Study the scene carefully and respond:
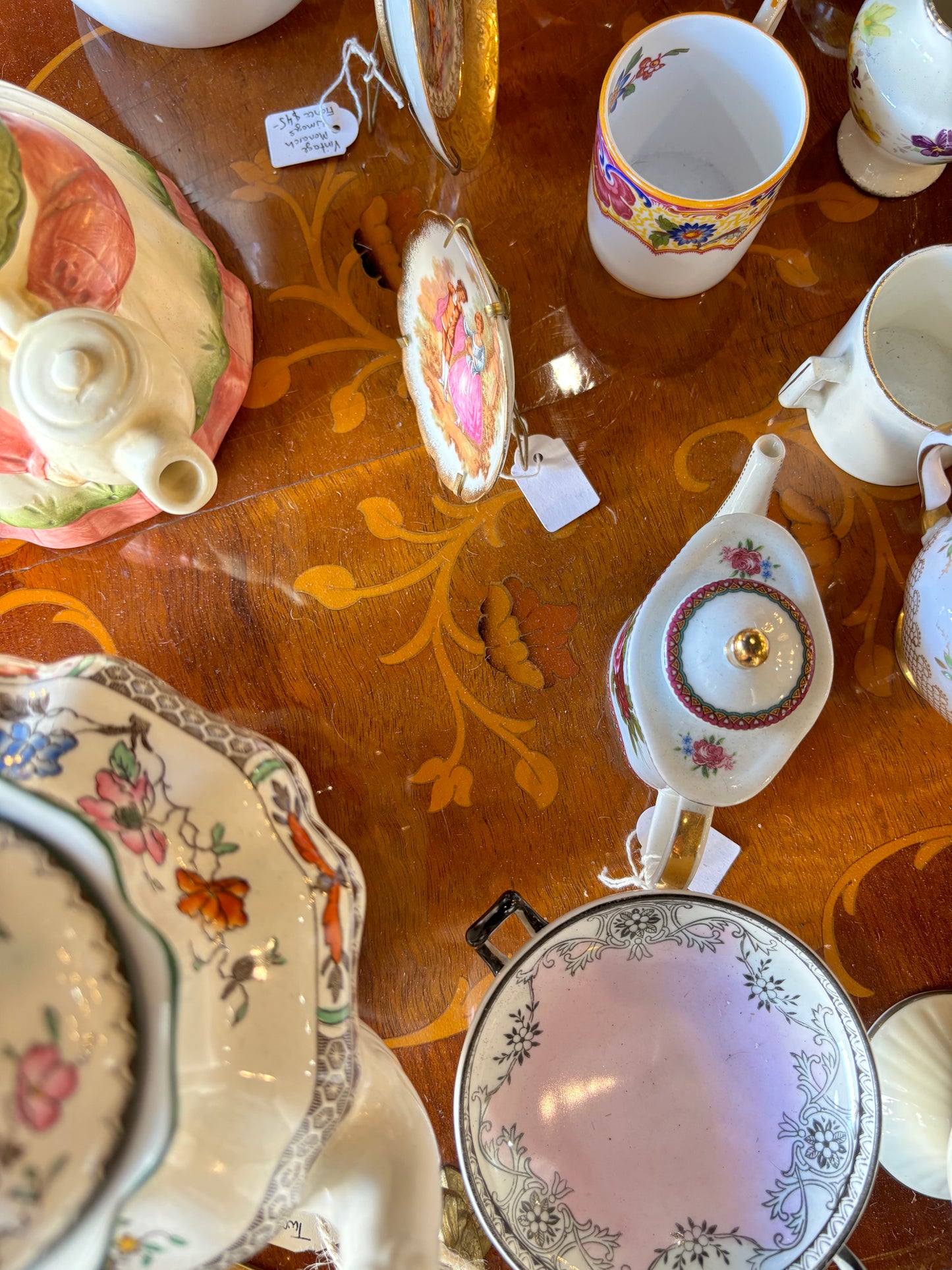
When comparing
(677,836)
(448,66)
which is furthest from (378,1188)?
(448,66)

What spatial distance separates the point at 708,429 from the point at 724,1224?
0.51 metres

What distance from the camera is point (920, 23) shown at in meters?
0.55

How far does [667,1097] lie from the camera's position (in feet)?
1.70

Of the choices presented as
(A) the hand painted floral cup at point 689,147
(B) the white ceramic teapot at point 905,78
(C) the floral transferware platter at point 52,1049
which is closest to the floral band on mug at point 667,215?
(A) the hand painted floral cup at point 689,147

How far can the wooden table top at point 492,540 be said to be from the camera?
0.59 meters

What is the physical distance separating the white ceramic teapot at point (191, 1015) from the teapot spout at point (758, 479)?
34 cm

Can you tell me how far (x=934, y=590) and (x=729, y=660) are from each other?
148 mm

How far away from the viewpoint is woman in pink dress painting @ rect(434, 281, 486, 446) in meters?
0.49

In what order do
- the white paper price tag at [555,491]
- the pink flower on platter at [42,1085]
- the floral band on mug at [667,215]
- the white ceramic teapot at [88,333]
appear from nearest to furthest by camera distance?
the pink flower on platter at [42,1085], the white ceramic teapot at [88,333], the floral band on mug at [667,215], the white paper price tag at [555,491]

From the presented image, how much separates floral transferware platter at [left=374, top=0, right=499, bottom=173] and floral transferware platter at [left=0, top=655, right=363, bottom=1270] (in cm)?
37

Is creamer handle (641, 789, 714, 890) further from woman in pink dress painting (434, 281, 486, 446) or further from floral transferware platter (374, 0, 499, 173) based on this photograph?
floral transferware platter (374, 0, 499, 173)

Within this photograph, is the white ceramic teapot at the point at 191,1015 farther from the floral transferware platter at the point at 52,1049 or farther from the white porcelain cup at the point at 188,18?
the white porcelain cup at the point at 188,18

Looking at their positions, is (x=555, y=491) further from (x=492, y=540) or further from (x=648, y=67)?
(x=648, y=67)

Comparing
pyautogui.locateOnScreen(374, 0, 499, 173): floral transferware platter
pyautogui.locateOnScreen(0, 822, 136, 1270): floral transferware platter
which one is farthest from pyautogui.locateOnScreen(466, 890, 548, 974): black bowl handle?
pyautogui.locateOnScreen(374, 0, 499, 173): floral transferware platter
